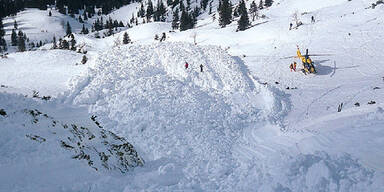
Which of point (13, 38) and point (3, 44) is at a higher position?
point (13, 38)

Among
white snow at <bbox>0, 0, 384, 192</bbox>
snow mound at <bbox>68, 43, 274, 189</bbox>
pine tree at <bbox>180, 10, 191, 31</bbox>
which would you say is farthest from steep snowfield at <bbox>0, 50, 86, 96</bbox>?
pine tree at <bbox>180, 10, 191, 31</bbox>

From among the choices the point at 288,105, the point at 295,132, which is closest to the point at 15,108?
the point at 295,132

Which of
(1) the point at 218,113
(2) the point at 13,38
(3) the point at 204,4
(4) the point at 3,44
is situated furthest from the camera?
(3) the point at 204,4

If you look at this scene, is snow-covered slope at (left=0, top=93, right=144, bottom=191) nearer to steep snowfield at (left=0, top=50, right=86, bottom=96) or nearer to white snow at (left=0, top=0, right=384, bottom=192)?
white snow at (left=0, top=0, right=384, bottom=192)

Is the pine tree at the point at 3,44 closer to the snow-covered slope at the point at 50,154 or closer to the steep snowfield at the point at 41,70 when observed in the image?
the steep snowfield at the point at 41,70

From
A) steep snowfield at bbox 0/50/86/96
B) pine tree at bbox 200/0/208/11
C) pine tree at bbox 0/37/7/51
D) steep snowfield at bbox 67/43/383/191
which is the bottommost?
steep snowfield at bbox 67/43/383/191

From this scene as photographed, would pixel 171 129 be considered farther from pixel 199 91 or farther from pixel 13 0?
pixel 13 0

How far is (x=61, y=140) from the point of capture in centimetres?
1029

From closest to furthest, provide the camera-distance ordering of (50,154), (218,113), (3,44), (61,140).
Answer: (50,154) < (61,140) < (218,113) < (3,44)

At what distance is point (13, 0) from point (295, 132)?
20771cm

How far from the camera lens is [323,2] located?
251ft

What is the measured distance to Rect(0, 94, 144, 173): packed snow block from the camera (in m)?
9.52

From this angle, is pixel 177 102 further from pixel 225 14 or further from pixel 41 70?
pixel 225 14

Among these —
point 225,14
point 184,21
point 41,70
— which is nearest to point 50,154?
point 41,70
